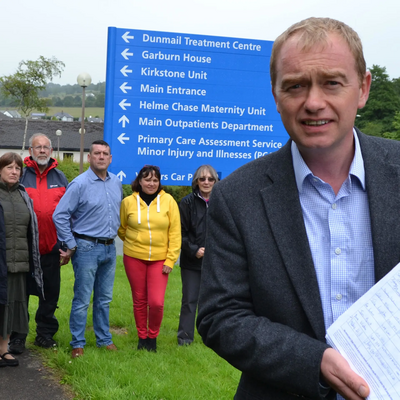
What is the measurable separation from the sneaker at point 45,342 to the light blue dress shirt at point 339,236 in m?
5.63

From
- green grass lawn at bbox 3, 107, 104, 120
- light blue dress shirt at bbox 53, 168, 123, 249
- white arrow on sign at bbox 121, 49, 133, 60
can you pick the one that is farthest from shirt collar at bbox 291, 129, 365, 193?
green grass lawn at bbox 3, 107, 104, 120

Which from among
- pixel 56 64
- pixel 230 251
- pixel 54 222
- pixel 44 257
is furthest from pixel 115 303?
pixel 56 64

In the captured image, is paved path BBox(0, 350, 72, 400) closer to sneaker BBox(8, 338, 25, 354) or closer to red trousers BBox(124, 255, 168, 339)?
sneaker BBox(8, 338, 25, 354)

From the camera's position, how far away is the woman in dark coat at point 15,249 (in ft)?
20.0

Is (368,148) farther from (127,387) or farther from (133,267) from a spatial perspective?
(133,267)

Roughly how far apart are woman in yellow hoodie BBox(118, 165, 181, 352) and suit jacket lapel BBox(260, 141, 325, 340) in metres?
4.97

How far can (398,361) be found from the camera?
1.37 m

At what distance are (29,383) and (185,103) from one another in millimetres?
4015

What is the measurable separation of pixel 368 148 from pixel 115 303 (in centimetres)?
765

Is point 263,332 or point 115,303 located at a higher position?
point 263,332

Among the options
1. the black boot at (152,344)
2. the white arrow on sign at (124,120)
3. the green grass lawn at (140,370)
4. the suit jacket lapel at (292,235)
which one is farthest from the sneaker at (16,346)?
the suit jacket lapel at (292,235)

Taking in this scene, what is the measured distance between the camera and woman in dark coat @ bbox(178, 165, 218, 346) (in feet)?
22.9

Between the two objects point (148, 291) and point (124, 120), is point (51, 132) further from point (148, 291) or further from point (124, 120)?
point (148, 291)

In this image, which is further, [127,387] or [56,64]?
[56,64]
